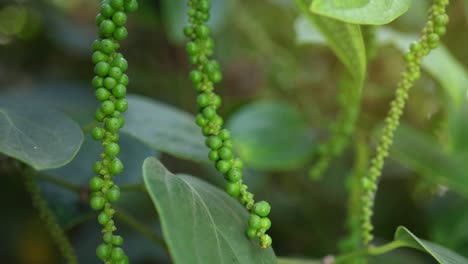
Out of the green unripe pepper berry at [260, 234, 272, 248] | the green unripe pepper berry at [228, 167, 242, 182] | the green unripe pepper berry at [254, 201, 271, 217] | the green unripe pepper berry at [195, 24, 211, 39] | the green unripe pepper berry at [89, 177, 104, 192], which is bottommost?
the green unripe pepper berry at [260, 234, 272, 248]

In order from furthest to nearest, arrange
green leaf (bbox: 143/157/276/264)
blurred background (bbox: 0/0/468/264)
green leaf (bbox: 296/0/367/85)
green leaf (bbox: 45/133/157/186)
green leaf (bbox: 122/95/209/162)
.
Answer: blurred background (bbox: 0/0/468/264) < green leaf (bbox: 45/133/157/186) < green leaf (bbox: 122/95/209/162) < green leaf (bbox: 296/0/367/85) < green leaf (bbox: 143/157/276/264)

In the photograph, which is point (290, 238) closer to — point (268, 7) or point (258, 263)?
point (268, 7)

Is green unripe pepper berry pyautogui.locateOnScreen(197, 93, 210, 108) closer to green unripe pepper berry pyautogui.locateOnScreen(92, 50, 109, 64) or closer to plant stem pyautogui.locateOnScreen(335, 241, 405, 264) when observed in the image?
green unripe pepper berry pyautogui.locateOnScreen(92, 50, 109, 64)

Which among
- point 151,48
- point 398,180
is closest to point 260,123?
point 398,180

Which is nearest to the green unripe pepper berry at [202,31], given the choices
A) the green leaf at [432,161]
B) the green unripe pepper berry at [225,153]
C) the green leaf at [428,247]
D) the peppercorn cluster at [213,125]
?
the peppercorn cluster at [213,125]

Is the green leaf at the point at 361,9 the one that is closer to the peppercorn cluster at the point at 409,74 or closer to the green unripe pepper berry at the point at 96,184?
the peppercorn cluster at the point at 409,74

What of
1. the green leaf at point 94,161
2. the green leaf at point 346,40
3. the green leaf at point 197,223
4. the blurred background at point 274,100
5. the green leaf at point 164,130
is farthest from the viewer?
the blurred background at point 274,100

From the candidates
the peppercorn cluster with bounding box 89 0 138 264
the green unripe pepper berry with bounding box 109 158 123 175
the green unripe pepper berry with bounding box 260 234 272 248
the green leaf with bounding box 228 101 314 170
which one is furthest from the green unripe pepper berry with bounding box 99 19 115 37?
the green leaf with bounding box 228 101 314 170

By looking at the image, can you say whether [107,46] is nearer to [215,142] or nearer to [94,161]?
[215,142]
